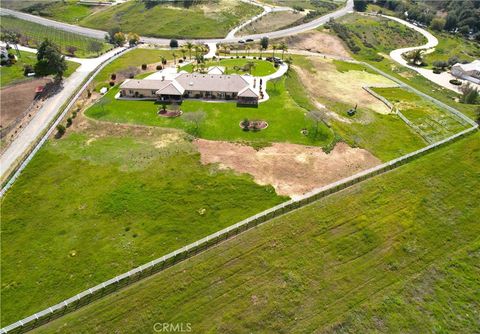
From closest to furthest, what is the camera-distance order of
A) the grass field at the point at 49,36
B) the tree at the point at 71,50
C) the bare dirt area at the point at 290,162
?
the bare dirt area at the point at 290,162, the tree at the point at 71,50, the grass field at the point at 49,36

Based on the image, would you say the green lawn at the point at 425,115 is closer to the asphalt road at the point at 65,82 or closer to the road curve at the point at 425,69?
the road curve at the point at 425,69

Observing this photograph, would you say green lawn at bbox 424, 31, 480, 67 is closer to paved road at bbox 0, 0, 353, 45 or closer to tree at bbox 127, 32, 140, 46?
paved road at bbox 0, 0, 353, 45

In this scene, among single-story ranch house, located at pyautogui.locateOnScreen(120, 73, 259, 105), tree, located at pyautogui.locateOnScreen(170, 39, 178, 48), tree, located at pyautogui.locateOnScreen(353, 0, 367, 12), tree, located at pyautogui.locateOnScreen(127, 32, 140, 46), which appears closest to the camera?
single-story ranch house, located at pyautogui.locateOnScreen(120, 73, 259, 105)

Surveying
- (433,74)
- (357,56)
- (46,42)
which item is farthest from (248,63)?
(433,74)

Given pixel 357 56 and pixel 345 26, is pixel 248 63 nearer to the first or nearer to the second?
pixel 357 56

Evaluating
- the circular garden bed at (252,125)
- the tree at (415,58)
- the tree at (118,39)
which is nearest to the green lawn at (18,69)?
the tree at (118,39)

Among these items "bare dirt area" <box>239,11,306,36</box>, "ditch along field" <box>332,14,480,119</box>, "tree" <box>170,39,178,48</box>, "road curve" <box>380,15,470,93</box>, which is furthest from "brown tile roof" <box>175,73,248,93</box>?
"road curve" <box>380,15,470,93</box>
